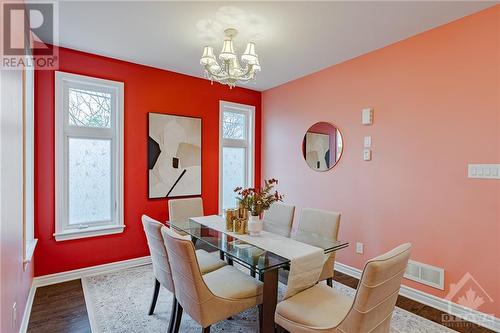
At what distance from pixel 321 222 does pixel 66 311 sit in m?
2.48

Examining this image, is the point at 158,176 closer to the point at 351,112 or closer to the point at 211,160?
the point at 211,160

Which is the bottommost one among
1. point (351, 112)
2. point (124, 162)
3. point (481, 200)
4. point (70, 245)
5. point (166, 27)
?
point (70, 245)

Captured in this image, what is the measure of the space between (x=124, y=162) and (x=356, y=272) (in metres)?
3.20

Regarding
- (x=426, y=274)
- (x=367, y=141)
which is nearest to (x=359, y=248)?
(x=426, y=274)

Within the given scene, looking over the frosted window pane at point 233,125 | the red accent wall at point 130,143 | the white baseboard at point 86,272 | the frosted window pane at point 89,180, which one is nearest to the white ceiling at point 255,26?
the red accent wall at point 130,143

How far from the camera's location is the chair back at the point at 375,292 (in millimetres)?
1324

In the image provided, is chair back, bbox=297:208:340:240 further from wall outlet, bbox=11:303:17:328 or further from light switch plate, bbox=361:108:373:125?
wall outlet, bbox=11:303:17:328

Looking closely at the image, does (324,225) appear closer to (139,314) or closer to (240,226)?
(240,226)

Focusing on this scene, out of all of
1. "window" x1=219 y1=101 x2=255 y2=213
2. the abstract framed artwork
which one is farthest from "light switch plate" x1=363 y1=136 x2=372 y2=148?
the abstract framed artwork

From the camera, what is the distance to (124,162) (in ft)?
11.3

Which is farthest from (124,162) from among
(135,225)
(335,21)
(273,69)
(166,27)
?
(335,21)

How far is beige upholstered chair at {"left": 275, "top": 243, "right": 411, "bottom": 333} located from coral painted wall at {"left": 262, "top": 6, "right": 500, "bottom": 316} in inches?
52.0

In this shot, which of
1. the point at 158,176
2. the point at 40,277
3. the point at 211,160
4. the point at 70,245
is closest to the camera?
the point at 40,277

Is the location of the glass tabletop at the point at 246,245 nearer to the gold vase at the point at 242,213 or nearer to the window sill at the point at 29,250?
the gold vase at the point at 242,213
